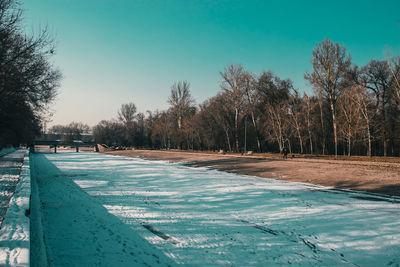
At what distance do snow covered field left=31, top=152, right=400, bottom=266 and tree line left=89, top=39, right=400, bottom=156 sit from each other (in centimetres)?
2418

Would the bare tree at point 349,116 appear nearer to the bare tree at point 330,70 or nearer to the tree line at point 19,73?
the bare tree at point 330,70

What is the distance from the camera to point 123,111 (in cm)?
9200

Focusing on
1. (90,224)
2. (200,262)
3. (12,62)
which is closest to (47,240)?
(90,224)

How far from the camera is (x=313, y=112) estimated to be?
41906 millimetres

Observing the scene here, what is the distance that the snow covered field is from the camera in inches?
215

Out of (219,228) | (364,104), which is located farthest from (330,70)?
(219,228)

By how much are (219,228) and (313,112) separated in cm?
3946

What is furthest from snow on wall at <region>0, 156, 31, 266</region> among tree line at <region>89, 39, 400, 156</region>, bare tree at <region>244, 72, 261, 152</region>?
bare tree at <region>244, 72, 261, 152</region>

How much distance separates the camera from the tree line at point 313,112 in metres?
33.0

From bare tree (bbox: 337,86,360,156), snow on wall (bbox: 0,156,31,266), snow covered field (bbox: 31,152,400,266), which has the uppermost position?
bare tree (bbox: 337,86,360,156)

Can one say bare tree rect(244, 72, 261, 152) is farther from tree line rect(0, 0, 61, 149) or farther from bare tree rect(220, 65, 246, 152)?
tree line rect(0, 0, 61, 149)

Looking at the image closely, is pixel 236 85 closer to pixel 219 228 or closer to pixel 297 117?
pixel 297 117

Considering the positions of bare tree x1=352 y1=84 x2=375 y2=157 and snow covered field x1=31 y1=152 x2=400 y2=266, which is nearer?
snow covered field x1=31 y1=152 x2=400 y2=266

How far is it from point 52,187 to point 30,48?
Answer: 292 inches
